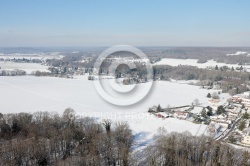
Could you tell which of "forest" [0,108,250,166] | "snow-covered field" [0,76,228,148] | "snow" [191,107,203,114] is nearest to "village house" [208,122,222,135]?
"snow-covered field" [0,76,228,148]

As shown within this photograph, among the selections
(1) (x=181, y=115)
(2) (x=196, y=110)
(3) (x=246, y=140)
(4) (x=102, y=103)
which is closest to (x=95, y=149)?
(3) (x=246, y=140)

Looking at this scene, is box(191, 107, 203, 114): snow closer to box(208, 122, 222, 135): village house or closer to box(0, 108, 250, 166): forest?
box(208, 122, 222, 135): village house

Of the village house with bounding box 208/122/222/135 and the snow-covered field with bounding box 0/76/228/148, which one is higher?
the snow-covered field with bounding box 0/76/228/148

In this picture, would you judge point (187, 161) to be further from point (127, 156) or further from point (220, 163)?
point (127, 156)

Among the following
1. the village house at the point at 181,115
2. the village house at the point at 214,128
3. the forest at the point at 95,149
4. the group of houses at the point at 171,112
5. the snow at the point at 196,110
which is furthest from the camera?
the snow at the point at 196,110

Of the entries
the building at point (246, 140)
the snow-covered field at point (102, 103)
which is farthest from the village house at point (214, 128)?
the building at point (246, 140)

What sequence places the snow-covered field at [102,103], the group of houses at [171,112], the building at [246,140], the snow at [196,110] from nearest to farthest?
the building at [246,140], the snow-covered field at [102,103], the group of houses at [171,112], the snow at [196,110]

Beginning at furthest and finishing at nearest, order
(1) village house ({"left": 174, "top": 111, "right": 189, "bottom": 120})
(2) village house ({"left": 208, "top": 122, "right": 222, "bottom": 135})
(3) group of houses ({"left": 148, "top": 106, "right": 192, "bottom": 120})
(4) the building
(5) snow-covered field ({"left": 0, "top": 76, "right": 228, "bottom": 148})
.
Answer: (3) group of houses ({"left": 148, "top": 106, "right": 192, "bottom": 120}) < (1) village house ({"left": 174, "top": 111, "right": 189, "bottom": 120}) < (5) snow-covered field ({"left": 0, "top": 76, "right": 228, "bottom": 148}) < (2) village house ({"left": 208, "top": 122, "right": 222, "bottom": 135}) < (4) the building

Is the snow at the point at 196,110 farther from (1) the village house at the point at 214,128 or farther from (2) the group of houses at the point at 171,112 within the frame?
(1) the village house at the point at 214,128
